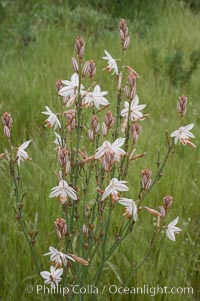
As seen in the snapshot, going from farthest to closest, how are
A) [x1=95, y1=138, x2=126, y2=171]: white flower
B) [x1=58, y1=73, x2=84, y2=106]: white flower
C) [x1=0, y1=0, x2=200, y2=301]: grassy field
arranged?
1. [x1=0, y1=0, x2=200, y2=301]: grassy field
2. [x1=58, y1=73, x2=84, y2=106]: white flower
3. [x1=95, y1=138, x2=126, y2=171]: white flower

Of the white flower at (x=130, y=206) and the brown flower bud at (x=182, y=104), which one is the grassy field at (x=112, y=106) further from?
the brown flower bud at (x=182, y=104)

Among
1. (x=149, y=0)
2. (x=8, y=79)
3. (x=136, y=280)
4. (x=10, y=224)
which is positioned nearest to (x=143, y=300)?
(x=136, y=280)

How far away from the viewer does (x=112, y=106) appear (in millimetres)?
3641

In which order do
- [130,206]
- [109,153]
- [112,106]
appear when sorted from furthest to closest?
1. [112,106]
2. [130,206]
3. [109,153]

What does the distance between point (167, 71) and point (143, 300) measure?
2.21 meters

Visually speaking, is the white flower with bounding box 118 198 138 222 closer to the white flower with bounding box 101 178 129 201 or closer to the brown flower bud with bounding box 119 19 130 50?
the white flower with bounding box 101 178 129 201

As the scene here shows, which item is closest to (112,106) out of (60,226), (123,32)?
(123,32)

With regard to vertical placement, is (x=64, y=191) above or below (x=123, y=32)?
below

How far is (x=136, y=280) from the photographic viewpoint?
227 centimetres

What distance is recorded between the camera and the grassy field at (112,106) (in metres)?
2.35

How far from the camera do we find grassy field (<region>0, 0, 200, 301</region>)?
2348 mm

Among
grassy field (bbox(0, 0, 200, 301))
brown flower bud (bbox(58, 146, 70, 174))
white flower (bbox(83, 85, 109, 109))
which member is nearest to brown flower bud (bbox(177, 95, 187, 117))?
white flower (bbox(83, 85, 109, 109))

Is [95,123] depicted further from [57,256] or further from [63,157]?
[57,256]

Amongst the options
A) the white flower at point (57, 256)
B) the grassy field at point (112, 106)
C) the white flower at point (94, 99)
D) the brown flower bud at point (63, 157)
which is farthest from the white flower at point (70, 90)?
the grassy field at point (112, 106)
